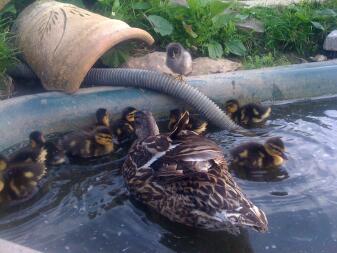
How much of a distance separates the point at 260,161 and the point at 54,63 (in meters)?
1.87

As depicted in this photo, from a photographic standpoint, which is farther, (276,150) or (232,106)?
(232,106)

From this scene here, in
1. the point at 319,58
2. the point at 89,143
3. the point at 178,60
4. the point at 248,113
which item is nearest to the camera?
the point at 89,143

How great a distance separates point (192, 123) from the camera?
458cm

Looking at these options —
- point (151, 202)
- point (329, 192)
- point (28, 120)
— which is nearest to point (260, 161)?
point (329, 192)

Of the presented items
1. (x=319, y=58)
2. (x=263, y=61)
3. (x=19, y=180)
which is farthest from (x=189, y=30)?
(x=19, y=180)

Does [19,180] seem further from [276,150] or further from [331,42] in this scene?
[331,42]

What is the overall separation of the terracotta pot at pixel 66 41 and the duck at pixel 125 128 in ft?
1.54

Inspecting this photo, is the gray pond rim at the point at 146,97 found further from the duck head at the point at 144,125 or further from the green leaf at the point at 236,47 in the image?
the green leaf at the point at 236,47

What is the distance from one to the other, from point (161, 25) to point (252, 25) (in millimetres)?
1213

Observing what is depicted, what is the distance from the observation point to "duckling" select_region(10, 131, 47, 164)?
385 cm

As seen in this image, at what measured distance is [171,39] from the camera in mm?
6008

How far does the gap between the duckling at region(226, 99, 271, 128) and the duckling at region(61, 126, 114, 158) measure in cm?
120

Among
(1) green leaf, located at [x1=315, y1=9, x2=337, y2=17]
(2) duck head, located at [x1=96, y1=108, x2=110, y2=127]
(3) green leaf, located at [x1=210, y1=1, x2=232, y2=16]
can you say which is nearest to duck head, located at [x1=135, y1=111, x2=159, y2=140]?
(2) duck head, located at [x1=96, y1=108, x2=110, y2=127]

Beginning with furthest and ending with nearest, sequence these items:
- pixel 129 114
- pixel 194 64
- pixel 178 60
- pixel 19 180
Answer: pixel 194 64 < pixel 178 60 < pixel 129 114 < pixel 19 180
